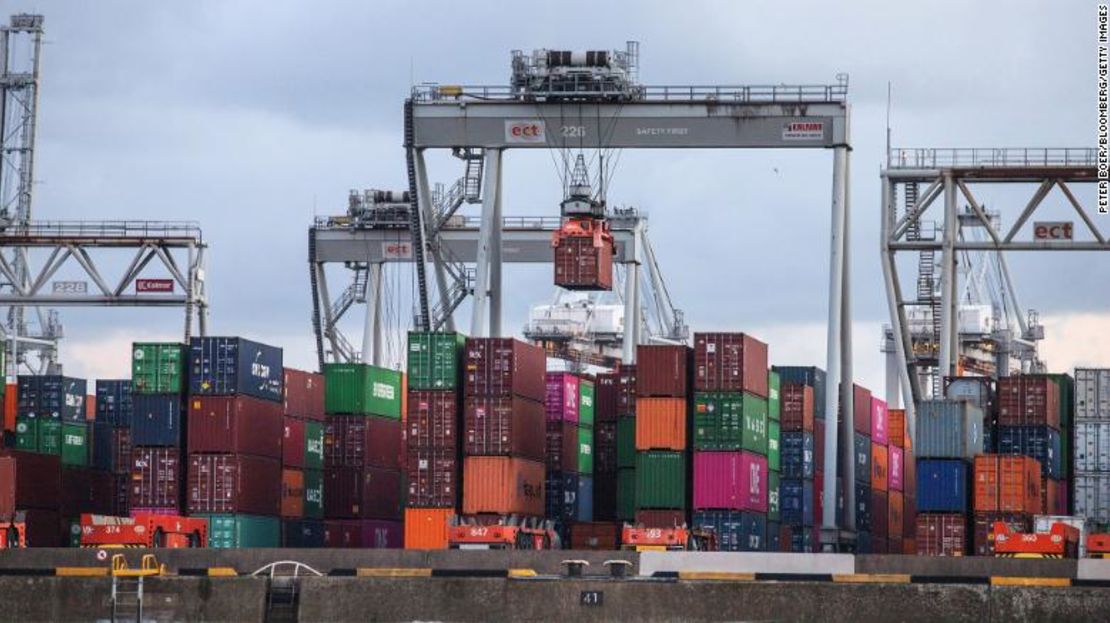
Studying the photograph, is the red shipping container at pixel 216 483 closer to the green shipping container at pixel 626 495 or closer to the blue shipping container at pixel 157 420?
the blue shipping container at pixel 157 420

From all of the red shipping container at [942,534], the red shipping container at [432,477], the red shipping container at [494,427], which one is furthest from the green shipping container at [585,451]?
the red shipping container at [942,534]

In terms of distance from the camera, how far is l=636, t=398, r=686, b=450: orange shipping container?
7488 cm

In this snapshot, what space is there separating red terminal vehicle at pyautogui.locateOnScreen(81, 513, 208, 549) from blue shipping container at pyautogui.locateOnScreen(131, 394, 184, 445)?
338 cm

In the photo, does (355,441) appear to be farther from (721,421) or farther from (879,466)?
(879,466)

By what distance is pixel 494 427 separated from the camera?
74.1 metres

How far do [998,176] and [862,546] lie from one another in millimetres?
14144

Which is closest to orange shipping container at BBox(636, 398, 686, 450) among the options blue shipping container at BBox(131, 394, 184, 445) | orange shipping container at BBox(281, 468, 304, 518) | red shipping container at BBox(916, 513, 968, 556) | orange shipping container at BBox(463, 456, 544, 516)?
orange shipping container at BBox(463, 456, 544, 516)

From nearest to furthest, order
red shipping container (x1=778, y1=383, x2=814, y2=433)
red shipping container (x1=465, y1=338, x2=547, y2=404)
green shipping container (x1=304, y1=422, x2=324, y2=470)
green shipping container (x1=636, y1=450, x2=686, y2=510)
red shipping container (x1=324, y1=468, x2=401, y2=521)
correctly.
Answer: red shipping container (x1=465, y1=338, x2=547, y2=404)
green shipping container (x1=636, y1=450, x2=686, y2=510)
green shipping container (x1=304, y1=422, x2=324, y2=470)
red shipping container (x1=324, y1=468, x2=401, y2=521)
red shipping container (x1=778, y1=383, x2=814, y2=433)

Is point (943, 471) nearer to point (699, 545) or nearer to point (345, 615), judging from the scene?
point (699, 545)

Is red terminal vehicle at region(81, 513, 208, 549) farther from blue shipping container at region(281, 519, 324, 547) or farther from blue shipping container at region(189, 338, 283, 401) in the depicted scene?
blue shipping container at region(281, 519, 324, 547)

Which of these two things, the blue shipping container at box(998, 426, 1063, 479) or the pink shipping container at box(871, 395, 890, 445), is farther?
the pink shipping container at box(871, 395, 890, 445)

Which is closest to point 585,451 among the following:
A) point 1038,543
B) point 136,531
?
point 136,531

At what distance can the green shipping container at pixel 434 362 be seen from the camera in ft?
247

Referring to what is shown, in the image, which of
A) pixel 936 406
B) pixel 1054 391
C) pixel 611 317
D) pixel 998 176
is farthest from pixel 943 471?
pixel 611 317
